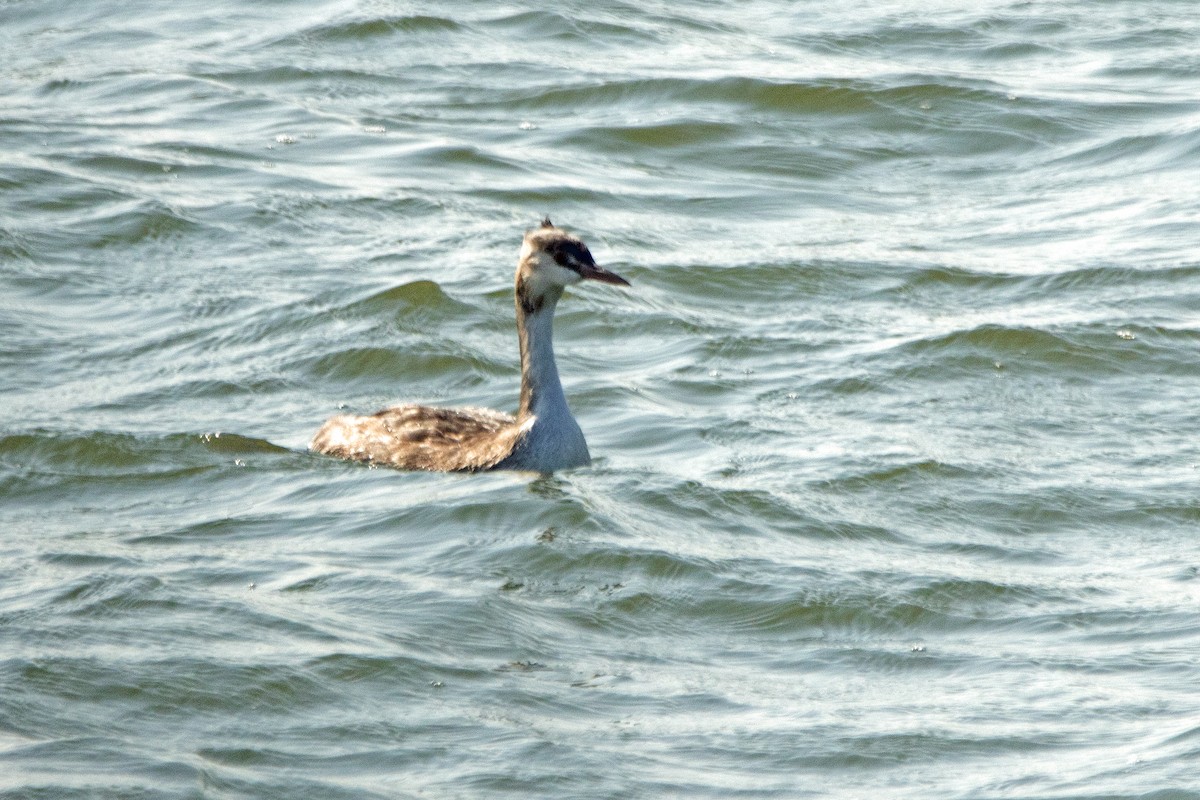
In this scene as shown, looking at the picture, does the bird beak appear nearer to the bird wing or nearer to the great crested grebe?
the great crested grebe

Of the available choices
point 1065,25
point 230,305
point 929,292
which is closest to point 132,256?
point 230,305

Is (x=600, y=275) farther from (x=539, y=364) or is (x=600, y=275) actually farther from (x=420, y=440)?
(x=420, y=440)

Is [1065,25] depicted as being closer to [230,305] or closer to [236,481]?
[230,305]

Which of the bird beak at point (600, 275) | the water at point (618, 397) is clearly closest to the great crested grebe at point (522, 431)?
the water at point (618, 397)

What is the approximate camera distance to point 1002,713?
772 cm

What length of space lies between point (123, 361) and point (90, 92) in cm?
672

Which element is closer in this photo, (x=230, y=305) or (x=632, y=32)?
(x=230, y=305)

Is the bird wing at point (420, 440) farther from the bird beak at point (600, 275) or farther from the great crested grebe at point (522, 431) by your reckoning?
the bird beak at point (600, 275)

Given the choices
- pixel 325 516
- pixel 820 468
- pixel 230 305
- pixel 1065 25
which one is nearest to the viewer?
pixel 325 516

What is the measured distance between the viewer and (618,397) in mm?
12305

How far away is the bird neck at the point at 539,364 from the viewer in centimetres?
1094

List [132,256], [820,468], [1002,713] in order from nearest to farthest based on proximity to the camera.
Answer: [1002,713] → [820,468] → [132,256]

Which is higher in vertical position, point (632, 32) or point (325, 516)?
point (632, 32)

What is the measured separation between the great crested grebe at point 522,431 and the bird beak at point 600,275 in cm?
25
